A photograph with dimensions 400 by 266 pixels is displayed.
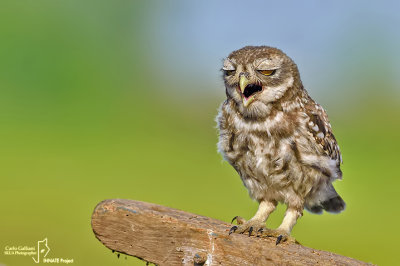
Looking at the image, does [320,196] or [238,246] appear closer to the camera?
[238,246]

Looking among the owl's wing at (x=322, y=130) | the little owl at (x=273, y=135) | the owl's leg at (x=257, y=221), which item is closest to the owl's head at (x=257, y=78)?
the little owl at (x=273, y=135)

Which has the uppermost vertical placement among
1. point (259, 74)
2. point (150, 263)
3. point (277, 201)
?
point (259, 74)

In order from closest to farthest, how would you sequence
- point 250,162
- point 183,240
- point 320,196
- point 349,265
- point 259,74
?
point 349,265 → point 183,240 → point 259,74 → point 250,162 → point 320,196

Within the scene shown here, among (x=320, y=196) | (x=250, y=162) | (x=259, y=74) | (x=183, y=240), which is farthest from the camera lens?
(x=320, y=196)

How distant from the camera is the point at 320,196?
12.3ft

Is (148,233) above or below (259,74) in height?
below

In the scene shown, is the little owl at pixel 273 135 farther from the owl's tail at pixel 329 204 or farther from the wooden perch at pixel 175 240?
the wooden perch at pixel 175 240

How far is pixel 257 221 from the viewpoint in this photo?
3467 mm

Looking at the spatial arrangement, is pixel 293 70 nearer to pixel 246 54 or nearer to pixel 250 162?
pixel 246 54

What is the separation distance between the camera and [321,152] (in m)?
3.52

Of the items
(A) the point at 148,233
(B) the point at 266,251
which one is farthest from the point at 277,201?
(A) the point at 148,233

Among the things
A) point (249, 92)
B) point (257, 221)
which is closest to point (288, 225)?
point (257, 221)

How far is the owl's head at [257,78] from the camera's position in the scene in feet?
10.5

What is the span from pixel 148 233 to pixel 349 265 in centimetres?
108
